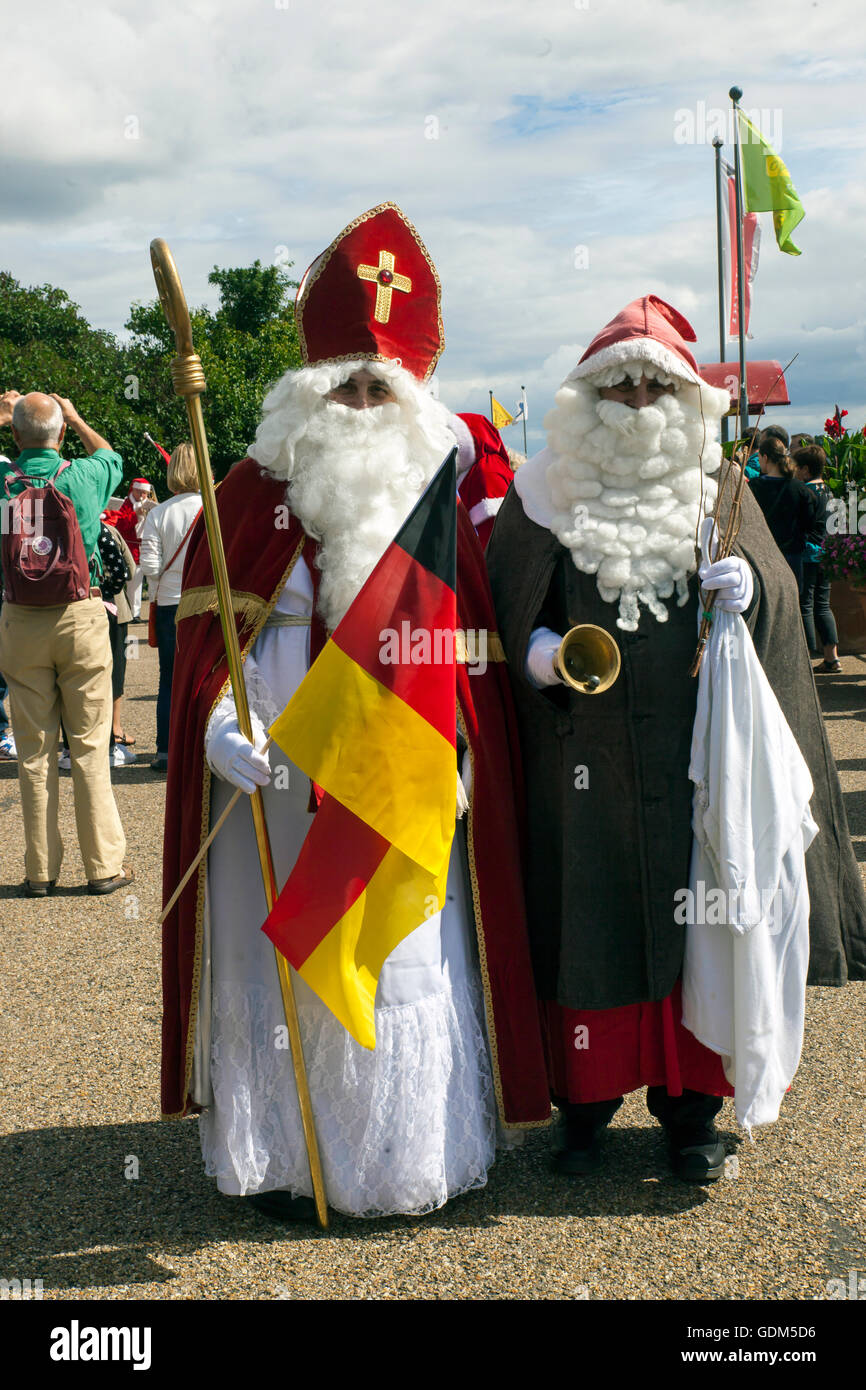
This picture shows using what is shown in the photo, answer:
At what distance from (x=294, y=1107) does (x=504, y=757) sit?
1.01 meters

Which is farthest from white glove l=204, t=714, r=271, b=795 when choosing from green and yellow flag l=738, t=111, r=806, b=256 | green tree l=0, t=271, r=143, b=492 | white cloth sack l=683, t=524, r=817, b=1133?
green tree l=0, t=271, r=143, b=492

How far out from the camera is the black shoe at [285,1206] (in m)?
3.09

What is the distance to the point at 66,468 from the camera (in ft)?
19.4

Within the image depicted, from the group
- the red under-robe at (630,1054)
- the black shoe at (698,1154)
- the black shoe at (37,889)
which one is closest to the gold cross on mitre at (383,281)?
the red under-robe at (630,1054)

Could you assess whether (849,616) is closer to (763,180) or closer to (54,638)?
(763,180)

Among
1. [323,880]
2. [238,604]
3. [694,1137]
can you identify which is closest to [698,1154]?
[694,1137]

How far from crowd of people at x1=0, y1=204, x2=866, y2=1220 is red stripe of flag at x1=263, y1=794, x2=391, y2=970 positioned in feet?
0.30

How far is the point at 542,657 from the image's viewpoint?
3.12 m

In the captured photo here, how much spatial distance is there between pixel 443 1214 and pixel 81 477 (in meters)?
4.03

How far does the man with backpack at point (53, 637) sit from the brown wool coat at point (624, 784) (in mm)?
3119

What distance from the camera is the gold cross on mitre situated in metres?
3.14

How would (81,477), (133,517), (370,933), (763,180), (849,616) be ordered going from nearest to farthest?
(370,933) → (81,477) → (849,616) → (133,517) → (763,180)

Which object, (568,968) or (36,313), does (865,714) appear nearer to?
(568,968)

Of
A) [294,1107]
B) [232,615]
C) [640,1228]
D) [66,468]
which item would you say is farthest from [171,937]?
[66,468]
